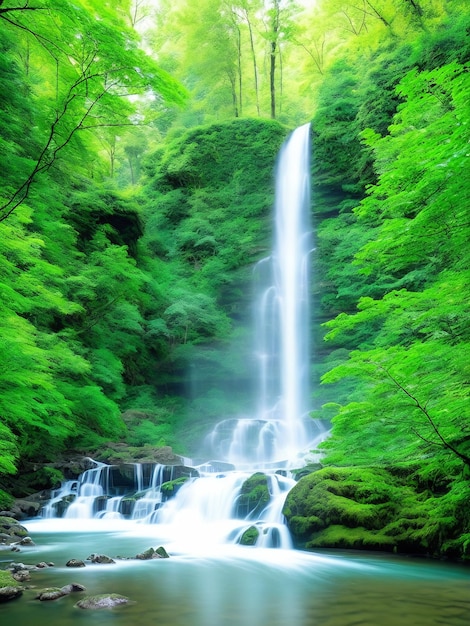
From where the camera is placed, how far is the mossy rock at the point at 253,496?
9.59 m

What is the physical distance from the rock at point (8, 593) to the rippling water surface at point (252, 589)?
0.30 feet

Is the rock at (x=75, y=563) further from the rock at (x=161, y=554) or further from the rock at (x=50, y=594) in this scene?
the rock at (x=50, y=594)

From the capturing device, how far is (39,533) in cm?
912

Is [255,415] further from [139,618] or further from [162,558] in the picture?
[139,618]

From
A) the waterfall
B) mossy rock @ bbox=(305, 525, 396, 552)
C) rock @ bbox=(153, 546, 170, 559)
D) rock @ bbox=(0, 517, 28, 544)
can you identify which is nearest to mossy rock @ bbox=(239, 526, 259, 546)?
mossy rock @ bbox=(305, 525, 396, 552)

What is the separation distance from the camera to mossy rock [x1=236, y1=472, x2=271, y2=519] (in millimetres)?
9594

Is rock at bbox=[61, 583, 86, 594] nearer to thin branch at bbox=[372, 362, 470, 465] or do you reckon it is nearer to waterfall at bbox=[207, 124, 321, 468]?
thin branch at bbox=[372, 362, 470, 465]

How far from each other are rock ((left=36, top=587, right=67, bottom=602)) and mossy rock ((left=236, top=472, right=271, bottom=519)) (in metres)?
5.51

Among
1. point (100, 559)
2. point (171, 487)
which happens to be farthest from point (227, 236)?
point (100, 559)

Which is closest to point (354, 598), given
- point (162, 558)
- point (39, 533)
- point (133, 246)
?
point (162, 558)

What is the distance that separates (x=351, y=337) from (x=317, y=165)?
9220 millimetres

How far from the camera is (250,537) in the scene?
802 cm

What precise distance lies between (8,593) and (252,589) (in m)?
A: 2.52

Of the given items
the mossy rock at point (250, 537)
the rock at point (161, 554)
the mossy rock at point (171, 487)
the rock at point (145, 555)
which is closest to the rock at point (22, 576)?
the rock at point (145, 555)
